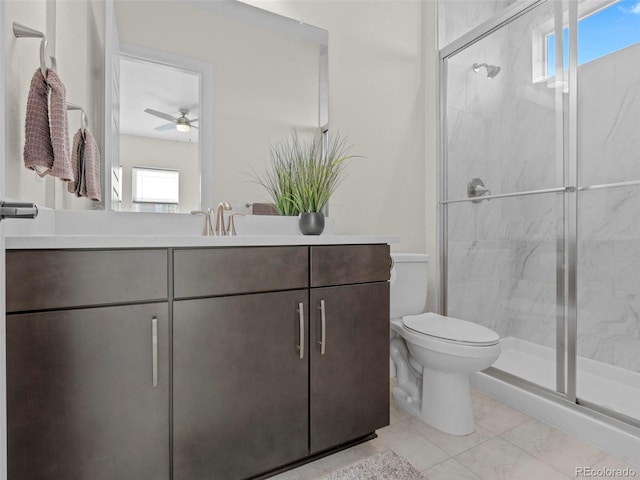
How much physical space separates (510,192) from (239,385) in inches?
72.3

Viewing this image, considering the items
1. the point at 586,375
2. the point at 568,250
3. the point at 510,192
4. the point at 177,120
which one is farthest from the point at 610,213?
the point at 177,120

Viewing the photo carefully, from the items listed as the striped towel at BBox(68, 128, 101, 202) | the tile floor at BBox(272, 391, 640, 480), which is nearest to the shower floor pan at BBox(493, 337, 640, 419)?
the tile floor at BBox(272, 391, 640, 480)

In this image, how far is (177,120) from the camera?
1.63m

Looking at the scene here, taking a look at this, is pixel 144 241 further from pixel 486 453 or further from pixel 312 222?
pixel 486 453

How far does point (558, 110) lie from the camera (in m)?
1.80

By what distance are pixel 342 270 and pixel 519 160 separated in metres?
1.42

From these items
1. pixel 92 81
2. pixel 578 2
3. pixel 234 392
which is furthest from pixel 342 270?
pixel 578 2

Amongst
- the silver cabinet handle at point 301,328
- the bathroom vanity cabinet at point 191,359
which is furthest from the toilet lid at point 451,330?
the silver cabinet handle at point 301,328

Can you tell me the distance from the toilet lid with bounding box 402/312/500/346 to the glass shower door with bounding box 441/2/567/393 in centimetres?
51

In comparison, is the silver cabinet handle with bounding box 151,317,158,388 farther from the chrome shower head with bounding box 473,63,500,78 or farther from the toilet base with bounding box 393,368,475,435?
the chrome shower head with bounding box 473,63,500,78

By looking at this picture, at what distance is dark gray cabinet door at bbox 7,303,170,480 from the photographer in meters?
0.88

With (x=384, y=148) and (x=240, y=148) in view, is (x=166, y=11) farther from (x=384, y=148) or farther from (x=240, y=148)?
(x=384, y=148)

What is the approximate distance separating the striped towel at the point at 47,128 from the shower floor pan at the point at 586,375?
2267 millimetres

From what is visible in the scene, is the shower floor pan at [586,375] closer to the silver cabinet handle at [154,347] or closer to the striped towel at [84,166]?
the silver cabinet handle at [154,347]
